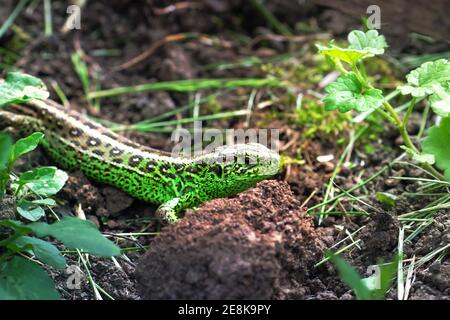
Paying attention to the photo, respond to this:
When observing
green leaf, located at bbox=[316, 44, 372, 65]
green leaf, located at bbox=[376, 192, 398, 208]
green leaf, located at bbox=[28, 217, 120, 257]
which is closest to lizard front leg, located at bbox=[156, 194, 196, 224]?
green leaf, located at bbox=[28, 217, 120, 257]

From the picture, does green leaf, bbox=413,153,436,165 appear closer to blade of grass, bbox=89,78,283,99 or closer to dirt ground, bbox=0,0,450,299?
dirt ground, bbox=0,0,450,299

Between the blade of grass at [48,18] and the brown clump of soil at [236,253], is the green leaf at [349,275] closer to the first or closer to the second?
the brown clump of soil at [236,253]

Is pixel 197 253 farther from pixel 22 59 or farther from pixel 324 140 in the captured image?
pixel 22 59

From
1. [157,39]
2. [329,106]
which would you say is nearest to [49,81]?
[157,39]

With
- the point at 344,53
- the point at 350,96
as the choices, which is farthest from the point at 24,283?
the point at 344,53

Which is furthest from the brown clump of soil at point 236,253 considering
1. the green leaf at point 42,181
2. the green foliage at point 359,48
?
the green foliage at point 359,48

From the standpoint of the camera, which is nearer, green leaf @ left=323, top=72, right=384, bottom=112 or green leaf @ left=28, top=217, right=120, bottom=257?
green leaf @ left=28, top=217, right=120, bottom=257
